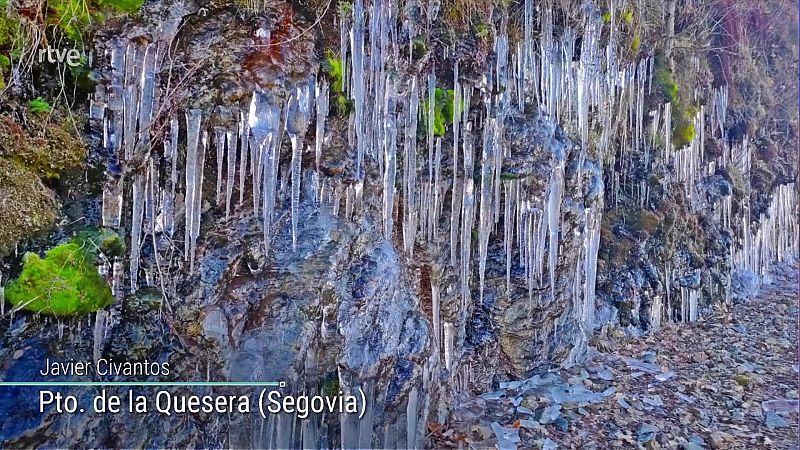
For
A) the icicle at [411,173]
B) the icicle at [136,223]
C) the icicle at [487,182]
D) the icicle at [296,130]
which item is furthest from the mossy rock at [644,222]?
the icicle at [136,223]

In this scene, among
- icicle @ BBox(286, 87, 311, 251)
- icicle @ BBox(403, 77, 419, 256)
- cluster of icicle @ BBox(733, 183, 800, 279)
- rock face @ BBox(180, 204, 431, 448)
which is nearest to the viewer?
rock face @ BBox(180, 204, 431, 448)

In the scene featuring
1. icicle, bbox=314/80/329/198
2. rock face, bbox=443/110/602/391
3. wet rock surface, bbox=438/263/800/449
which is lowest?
wet rock surface, bbox=438/263/800/449

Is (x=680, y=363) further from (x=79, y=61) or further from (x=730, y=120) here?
(x=79, y=61)

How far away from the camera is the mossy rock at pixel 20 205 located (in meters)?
2.14

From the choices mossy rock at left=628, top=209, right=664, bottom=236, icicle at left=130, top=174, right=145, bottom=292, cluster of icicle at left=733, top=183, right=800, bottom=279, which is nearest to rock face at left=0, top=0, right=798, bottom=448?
icicle at left=130, top=174, right=145, bottom=292

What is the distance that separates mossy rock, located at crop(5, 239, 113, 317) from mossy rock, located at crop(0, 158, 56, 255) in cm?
11

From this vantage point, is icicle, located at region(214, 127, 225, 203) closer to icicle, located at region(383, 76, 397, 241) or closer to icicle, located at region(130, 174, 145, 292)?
icicle, located at region(130, 174, 145, 292)

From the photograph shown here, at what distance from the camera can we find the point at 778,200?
24.0 feet

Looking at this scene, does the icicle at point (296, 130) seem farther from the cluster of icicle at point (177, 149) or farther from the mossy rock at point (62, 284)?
the mossy rock at point (62, 284)

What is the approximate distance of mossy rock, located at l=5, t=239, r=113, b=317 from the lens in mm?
2107

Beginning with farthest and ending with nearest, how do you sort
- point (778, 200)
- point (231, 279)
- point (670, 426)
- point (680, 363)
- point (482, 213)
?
point (778, 200)
point (680, 363)
point (482, 213)
point (670, 426)
point (231, 279)

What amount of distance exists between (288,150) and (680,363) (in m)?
3.94

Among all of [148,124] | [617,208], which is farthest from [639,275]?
[148,124]

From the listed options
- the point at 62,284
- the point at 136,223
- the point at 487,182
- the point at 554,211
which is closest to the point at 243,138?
the point at 136,223
